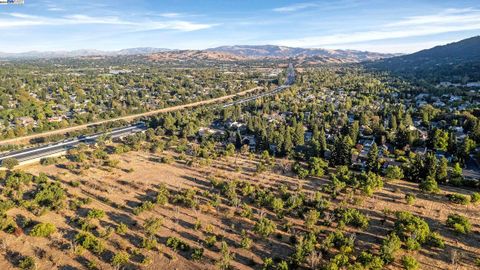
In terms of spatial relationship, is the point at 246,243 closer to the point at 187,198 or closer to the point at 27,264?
the point at 187,198

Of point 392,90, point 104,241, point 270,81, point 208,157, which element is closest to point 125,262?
point 104,241

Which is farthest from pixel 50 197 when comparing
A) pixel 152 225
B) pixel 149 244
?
pixel 149 244

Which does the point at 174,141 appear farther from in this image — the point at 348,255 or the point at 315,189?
the point at 348,255

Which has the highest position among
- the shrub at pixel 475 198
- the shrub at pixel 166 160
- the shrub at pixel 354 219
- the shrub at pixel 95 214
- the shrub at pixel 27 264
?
the shrub at pixel 475 198

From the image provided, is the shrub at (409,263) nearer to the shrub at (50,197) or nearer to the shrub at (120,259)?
the shrub at (120,259)

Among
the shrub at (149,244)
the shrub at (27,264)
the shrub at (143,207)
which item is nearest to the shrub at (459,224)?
the shrub at (149,244)

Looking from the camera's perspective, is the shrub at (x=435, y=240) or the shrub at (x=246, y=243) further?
the shrub at (x=246, y=243)

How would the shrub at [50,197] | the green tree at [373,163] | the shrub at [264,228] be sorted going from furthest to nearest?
1. the green tree at [373,163]
2. the shrub at [50,197]
3. the shrub at [264,228]
